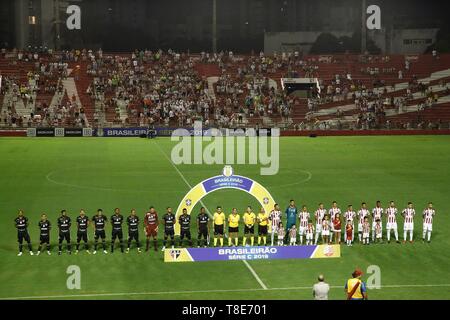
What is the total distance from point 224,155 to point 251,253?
24.2 m

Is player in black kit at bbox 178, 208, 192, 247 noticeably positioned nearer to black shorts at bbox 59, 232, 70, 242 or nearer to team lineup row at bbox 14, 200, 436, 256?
team lineup row at bbox 14, 200, 436, 256

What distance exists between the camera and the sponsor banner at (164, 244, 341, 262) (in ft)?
62.0

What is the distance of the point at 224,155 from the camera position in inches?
1700

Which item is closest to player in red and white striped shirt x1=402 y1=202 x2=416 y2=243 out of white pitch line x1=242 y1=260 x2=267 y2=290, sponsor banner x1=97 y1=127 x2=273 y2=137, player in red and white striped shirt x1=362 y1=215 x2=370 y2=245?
player in red and white striped shirt x1=362 y1=215 x2=370 y2=245

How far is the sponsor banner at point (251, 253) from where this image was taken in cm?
1891

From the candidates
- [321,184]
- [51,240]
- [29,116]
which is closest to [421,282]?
[51,240]

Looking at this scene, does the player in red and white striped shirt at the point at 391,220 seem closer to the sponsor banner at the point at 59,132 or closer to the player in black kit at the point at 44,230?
the player in black kit at the point at 44,230

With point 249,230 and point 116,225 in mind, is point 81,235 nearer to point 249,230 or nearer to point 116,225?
point 116,225

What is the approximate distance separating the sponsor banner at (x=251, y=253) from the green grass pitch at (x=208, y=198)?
0.69 feet

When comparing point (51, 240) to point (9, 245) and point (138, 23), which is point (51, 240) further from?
point (138, 23)

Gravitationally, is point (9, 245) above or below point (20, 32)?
below

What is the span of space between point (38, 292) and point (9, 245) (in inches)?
192

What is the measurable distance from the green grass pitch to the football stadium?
99mm

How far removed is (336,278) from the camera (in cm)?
1778
